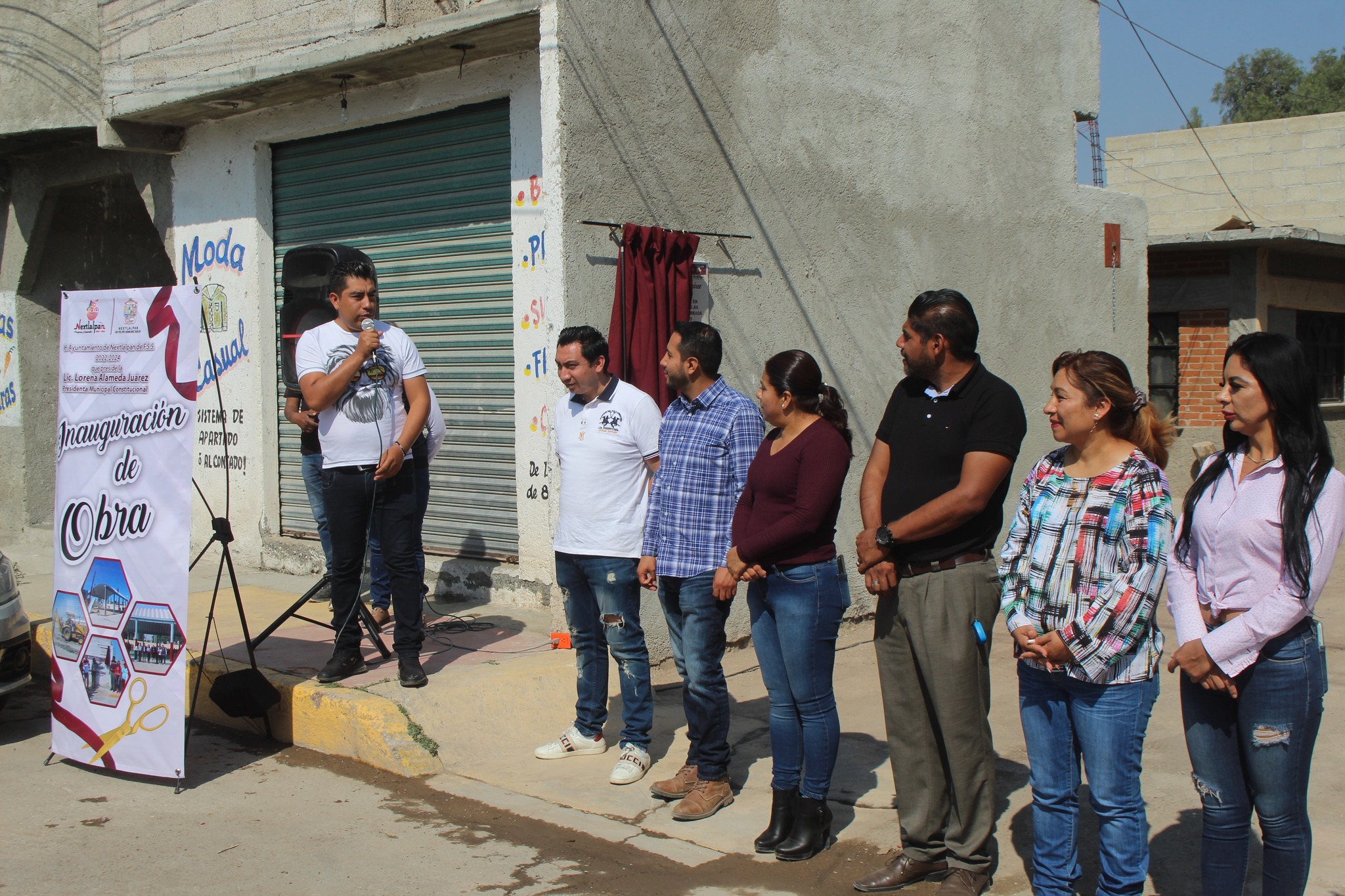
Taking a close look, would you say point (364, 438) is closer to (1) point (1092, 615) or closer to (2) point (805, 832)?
(2) point (805, 832)

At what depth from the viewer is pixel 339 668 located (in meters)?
5.82

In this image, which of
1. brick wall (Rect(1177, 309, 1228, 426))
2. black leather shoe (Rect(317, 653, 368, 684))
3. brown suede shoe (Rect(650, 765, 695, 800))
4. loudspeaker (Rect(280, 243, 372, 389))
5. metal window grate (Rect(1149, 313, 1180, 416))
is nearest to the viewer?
brown suede shoe (Rect(650, 765, 695, 800))

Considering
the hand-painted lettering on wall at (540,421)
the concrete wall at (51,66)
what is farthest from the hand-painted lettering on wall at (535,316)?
the concrete wall at (51,66)

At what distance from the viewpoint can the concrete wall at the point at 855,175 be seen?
23.3ft

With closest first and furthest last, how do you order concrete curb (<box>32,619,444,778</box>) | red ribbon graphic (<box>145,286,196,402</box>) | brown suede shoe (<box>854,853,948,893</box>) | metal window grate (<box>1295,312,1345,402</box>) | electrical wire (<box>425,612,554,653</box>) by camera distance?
1. brown suede shoe (<box>854,853,948,893</box>)
2. red ribbon graphic (<box>145,286,196,402</box>)
3. concrete curb (<box>32,619,444,778</box>)
4. electrical wire (<box>425,612,554,653</box>)
5. metal window grate (<box>1295,312,1345,402</box>)

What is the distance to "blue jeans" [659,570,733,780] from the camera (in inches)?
181

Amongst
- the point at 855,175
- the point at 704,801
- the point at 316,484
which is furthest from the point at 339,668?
the point at 855,175

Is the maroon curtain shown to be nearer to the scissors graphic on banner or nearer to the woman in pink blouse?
the scissors graphic on banner

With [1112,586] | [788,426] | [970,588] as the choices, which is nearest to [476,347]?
[788,426]

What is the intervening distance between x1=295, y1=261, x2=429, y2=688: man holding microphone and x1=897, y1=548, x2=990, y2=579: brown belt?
2.65 m

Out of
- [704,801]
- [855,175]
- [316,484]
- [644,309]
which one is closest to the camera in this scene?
[704,801]

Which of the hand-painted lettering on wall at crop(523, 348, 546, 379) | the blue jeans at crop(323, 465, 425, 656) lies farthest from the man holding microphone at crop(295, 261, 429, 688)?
the hand-painted lettering on wall at crop(523, 348, 546, 379)

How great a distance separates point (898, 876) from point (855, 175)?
5.86 meters

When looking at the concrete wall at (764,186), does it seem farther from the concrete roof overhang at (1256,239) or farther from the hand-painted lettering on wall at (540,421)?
the concrete roof overhang at (1256,239)
